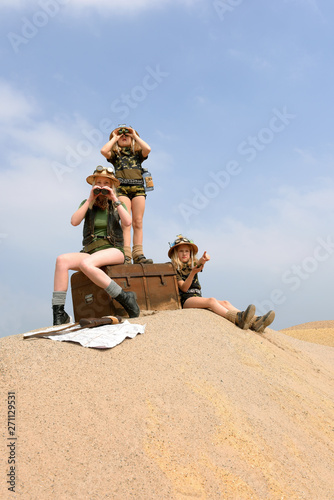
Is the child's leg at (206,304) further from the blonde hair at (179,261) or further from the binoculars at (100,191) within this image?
the binoculars at (100,191)

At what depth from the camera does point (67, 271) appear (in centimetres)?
518

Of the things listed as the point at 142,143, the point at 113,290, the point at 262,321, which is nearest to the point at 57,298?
the point at 113,290

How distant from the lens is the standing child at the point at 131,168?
273 inches

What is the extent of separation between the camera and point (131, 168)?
6.98m

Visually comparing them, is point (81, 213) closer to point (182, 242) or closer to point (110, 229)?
point (110, 229)

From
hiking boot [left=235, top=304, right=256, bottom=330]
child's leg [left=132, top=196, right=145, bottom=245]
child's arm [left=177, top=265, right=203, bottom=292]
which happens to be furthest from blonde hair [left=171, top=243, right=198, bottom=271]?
hiking boot [left=235, top=304, right=256, bottom=330]

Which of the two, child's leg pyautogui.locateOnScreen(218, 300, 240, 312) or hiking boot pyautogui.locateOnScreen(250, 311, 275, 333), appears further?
child's leg pyautogui.locateOnScreen(218, 300, 240, 312)

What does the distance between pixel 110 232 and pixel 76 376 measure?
8.20 feet

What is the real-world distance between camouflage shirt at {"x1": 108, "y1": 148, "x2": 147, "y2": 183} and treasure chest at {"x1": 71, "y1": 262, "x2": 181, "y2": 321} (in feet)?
6.06

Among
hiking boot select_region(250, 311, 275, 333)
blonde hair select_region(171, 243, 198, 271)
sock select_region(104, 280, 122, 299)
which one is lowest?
hiking boot select_region(250, 311, 275, 333)

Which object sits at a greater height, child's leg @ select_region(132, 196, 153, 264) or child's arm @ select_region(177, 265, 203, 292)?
child's leg @ select_region(132, 196, 153, 264)

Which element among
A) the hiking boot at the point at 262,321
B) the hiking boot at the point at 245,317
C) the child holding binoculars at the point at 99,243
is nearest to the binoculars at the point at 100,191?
the child holding binoculars at the point at 99,243

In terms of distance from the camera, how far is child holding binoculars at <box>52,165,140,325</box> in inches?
196

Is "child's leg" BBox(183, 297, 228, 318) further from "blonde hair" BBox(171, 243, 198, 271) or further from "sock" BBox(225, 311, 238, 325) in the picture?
"blonde hair" BBox(171, 243, 198, 271)
